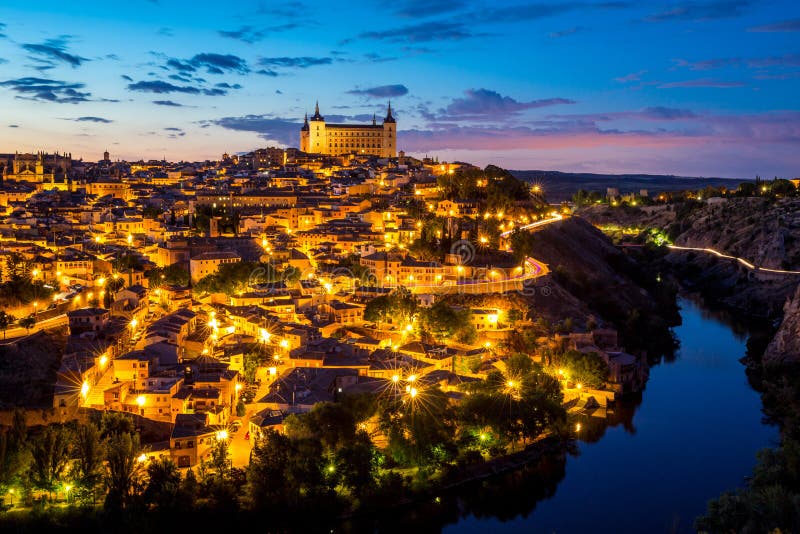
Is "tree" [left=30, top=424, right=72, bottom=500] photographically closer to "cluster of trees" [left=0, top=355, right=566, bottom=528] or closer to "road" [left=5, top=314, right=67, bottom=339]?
"cluster of trees" [left=0, top=355, right=566, bottom=528]

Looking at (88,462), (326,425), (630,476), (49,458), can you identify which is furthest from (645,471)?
(49,458)

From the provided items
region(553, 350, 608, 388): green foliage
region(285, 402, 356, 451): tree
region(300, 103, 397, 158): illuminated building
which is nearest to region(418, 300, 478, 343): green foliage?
region(553, 350, 608, 388): green foliage

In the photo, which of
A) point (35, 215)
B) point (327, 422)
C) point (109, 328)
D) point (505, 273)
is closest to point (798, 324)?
point (505, 273)

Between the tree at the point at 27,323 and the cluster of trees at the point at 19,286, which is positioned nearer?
the tree at the point at 27,323

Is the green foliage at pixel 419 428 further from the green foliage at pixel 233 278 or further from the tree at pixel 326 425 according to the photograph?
the green foliage at pixel 233 278

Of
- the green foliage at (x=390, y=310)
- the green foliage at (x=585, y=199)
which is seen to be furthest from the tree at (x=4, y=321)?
the green foliage at (x=585, y=199)

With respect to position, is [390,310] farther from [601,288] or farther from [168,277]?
[601,288]

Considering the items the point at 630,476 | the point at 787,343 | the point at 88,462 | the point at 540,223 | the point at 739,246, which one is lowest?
the point at 630,476
